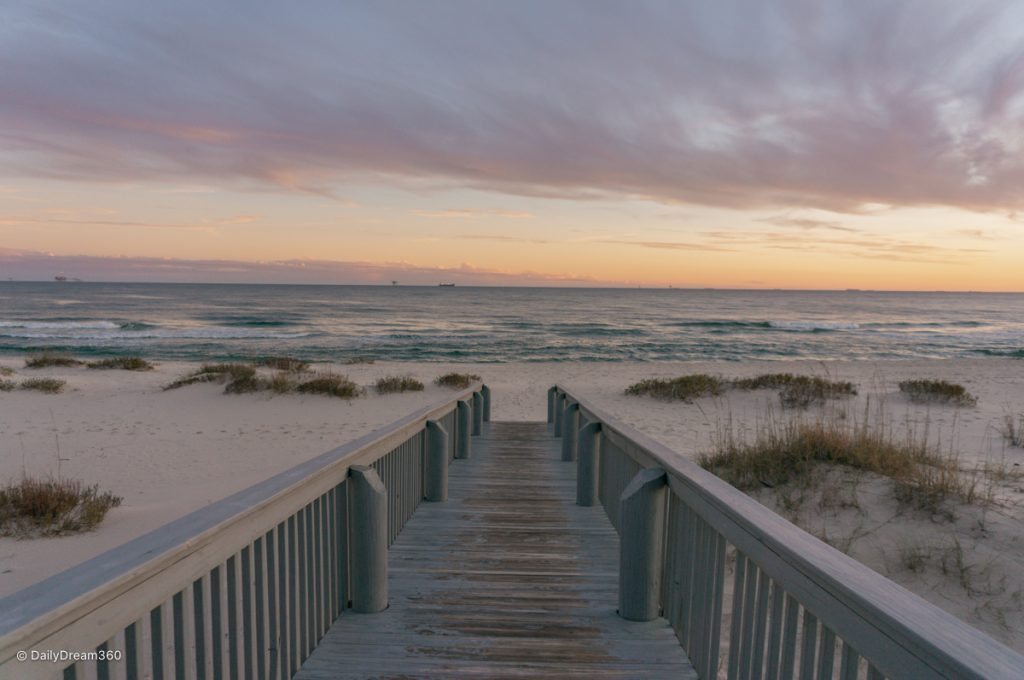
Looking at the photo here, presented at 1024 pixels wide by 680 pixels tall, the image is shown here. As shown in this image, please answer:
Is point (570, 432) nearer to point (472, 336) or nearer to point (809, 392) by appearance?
point (809, 392)

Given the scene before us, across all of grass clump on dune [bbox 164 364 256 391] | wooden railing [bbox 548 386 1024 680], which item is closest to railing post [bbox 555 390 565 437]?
wooden railing [bbox 548 386 1024 680]

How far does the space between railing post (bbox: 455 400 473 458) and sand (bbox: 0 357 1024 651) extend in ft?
11.3

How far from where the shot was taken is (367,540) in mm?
3449

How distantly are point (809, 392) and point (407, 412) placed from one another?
10.8 metres

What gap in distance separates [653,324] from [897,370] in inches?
1227

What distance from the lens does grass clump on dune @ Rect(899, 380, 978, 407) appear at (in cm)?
1606

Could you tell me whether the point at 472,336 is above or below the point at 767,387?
below

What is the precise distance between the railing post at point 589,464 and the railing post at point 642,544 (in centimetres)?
229

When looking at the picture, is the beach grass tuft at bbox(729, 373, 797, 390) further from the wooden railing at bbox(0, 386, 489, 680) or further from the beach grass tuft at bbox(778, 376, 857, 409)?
the wooden railing at bbox(0, 386, 489, 680)

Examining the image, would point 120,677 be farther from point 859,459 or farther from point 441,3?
point 441,3

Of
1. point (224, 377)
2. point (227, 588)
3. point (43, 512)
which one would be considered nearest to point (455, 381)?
point (224, 377)

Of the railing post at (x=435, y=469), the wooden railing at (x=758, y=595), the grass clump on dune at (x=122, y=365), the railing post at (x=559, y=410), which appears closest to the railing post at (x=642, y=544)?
the wooden railing at (x=758, y=595)

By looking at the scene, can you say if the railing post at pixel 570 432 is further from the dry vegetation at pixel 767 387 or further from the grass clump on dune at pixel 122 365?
the grass clump on dune at pixel 122 365

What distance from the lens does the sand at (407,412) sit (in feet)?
17.1
